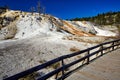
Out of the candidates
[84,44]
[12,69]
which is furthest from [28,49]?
[84,44]

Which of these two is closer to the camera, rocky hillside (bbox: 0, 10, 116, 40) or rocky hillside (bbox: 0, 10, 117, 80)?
rocky hillside (bbox: 0, 10, 117, 80)

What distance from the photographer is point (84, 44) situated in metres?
33.7

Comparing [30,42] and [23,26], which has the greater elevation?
[23,26]

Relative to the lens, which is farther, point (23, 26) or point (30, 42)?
point (23, 26)

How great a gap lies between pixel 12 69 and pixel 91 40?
21.8 meters

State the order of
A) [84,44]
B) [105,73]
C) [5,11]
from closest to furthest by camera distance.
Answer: [105,73] < [84,44] < [5,11]

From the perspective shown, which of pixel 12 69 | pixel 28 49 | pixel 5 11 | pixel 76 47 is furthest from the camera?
pixel 5 11

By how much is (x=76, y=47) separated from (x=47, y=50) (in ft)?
20.0

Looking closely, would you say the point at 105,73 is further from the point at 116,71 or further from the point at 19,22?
the point at 19,22

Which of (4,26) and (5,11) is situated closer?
(4,26)

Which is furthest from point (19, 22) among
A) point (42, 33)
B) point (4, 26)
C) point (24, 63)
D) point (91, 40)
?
point (24, 63)

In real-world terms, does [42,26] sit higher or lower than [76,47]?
higher

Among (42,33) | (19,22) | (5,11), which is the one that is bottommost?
(42,33)

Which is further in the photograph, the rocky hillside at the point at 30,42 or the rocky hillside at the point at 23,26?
Result: the rocky hillside at the point at 23,26
